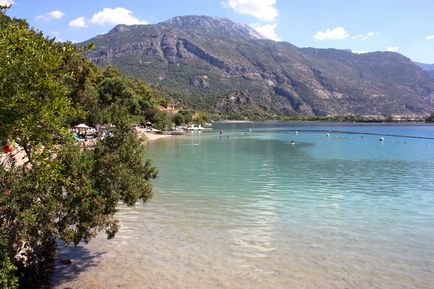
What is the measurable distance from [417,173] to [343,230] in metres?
35.3

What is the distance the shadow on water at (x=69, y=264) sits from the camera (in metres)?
15.8

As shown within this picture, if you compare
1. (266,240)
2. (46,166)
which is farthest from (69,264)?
(266,240)

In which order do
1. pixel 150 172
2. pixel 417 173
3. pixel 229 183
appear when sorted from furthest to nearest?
pixel 417 173 → pixel 229 183 → pixel 150 172

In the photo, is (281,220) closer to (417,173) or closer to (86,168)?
(86,168)

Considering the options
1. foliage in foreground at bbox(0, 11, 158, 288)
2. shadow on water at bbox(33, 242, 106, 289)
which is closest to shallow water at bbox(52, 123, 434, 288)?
shadow on water at bbox(33, 242, 106, 289)

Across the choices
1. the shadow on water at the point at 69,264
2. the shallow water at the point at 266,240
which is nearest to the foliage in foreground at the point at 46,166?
the shadow on water at the point at 69,264

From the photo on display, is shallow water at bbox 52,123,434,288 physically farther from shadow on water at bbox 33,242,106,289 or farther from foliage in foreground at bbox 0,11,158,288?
foliage in foreground at bbox 0,11,158,288

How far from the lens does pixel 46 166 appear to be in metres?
10.7

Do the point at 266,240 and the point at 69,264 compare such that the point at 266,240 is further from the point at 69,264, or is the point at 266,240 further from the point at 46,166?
the point at 46,166

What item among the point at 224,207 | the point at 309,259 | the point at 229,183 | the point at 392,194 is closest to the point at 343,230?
the point at 309,259

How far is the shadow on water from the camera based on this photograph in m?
15.8

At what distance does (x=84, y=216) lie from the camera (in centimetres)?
1472

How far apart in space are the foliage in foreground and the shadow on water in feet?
3.42

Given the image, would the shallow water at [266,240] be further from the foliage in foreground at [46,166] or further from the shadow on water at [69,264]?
the foliage in foreground at [46,166]
